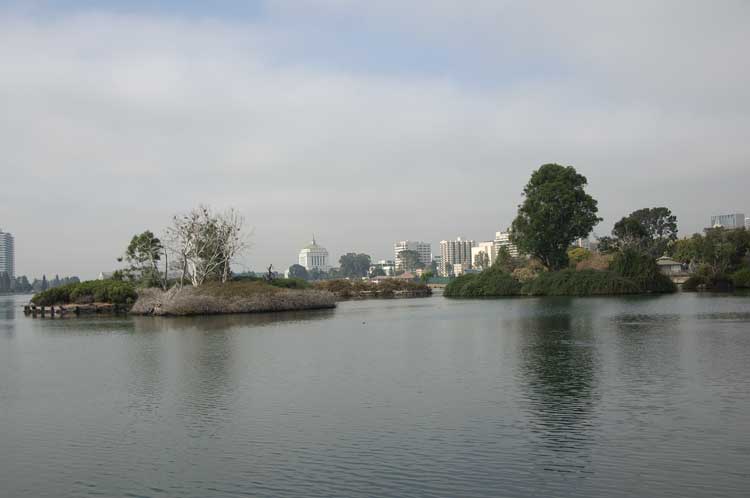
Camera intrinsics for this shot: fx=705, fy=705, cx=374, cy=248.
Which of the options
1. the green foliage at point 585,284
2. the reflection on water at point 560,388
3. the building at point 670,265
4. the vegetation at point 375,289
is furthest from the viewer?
the vegetation at point 375,289

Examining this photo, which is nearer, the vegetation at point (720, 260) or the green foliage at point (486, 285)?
the vegetation at point (720, 260)

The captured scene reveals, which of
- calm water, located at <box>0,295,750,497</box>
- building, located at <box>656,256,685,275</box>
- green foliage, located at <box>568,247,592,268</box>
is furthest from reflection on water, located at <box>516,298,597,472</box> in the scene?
building, located at <box>656,256,685,275</box>

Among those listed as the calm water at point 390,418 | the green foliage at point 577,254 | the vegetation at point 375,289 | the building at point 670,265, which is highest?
the green foliage at point 577,254

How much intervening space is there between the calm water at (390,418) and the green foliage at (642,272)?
45.3 metres

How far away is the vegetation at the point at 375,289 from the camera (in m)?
109

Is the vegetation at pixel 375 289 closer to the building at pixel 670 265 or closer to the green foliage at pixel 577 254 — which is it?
the green foliage at pixel 577 254

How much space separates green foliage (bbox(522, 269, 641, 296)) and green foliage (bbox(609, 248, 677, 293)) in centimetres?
133

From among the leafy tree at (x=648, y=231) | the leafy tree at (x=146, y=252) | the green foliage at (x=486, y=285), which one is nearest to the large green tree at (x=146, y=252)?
the leafy tree at (x=146, y=252)

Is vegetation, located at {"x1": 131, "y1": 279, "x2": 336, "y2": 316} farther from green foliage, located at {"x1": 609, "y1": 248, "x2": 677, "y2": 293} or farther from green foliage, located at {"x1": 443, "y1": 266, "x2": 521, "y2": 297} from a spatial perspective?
green foliage, located at {"x1": 609, "y1": 248, "x2": 677, "y2": 293}

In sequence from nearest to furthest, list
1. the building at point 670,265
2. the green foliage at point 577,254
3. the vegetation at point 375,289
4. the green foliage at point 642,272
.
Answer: the green foliage at point 642,272 < the green foliage at point 577,254 < the building at point 670,265 < the vegetation at point 375,289

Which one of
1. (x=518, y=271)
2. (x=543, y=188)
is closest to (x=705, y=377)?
(x=543, y=188)

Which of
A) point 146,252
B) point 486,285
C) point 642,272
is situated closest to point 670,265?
point 642,272

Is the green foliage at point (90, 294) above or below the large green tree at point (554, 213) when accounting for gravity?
below

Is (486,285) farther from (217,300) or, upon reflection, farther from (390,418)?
(390,418)
